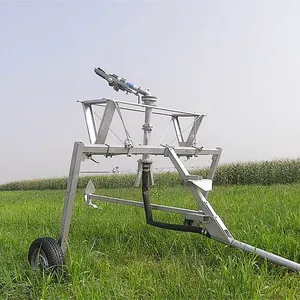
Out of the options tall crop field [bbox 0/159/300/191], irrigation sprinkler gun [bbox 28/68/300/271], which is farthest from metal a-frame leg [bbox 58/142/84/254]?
tall crop field [bbox 0/159/300/191]

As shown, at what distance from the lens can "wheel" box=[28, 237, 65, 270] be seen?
3061 millimetres

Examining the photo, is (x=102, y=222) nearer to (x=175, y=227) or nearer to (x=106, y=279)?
(x=175, y=227)

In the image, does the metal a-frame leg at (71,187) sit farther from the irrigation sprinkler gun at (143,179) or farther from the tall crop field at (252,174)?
the tall crop field at (252,174)

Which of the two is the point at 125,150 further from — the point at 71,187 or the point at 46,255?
the point at 46,255

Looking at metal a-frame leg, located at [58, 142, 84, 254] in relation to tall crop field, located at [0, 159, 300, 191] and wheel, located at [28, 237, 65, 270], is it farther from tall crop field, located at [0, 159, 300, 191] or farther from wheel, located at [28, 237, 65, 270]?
tall crop field, located at [0, 159, 300, 191]

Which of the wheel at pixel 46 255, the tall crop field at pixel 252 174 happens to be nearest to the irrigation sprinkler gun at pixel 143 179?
the wheel at pixel 46 255

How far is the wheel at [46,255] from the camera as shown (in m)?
3.06

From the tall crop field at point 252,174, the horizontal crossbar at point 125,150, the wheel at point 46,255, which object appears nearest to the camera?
the wheel at point 46,255

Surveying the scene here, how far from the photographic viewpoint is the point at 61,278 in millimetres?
2969

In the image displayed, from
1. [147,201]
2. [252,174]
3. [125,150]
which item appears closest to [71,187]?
[125,150]

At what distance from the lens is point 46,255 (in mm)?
3141

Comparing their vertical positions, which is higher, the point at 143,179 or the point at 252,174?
the point at 143,179

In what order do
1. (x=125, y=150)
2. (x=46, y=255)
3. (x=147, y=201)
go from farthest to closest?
(x=147, y=201) → (x=125, y=150) → (x=46, y=255)

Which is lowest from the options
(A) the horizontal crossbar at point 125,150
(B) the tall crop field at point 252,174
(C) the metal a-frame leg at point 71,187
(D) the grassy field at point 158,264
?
(B) the tall crop field at point 252,174
